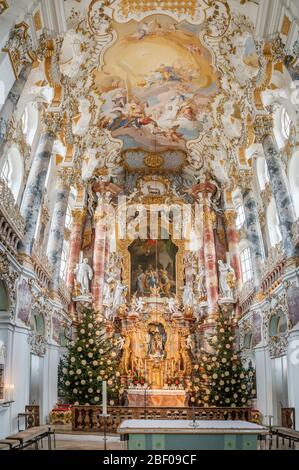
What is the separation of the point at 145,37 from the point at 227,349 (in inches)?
508

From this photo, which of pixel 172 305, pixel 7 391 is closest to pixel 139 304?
pixel 172 305

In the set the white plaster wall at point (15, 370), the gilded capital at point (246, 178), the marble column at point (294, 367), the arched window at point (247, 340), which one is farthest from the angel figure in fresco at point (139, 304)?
the marble column at point (294, 367)

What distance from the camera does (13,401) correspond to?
577 inches

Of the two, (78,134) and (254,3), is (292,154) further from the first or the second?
(78,134)

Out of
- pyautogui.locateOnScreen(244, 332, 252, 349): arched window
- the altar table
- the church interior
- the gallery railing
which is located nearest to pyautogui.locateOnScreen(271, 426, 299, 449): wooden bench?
the church interior

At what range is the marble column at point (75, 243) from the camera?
26.3 metres

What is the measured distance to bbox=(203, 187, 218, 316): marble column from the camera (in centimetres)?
2681

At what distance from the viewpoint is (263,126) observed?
59.3 ft

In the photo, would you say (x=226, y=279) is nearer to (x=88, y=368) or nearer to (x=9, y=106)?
(x=88, y=368)

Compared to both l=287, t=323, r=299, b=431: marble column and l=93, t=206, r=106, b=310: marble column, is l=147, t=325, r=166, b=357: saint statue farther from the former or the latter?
l=287, t=323, r=299, b=431: marble column

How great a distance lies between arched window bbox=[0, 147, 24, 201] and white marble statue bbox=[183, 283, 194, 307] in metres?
13.4

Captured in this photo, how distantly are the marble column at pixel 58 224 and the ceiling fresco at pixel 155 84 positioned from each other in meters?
4.06

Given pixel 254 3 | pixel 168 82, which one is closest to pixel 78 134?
pixel 168 82

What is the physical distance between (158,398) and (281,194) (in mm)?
12003
